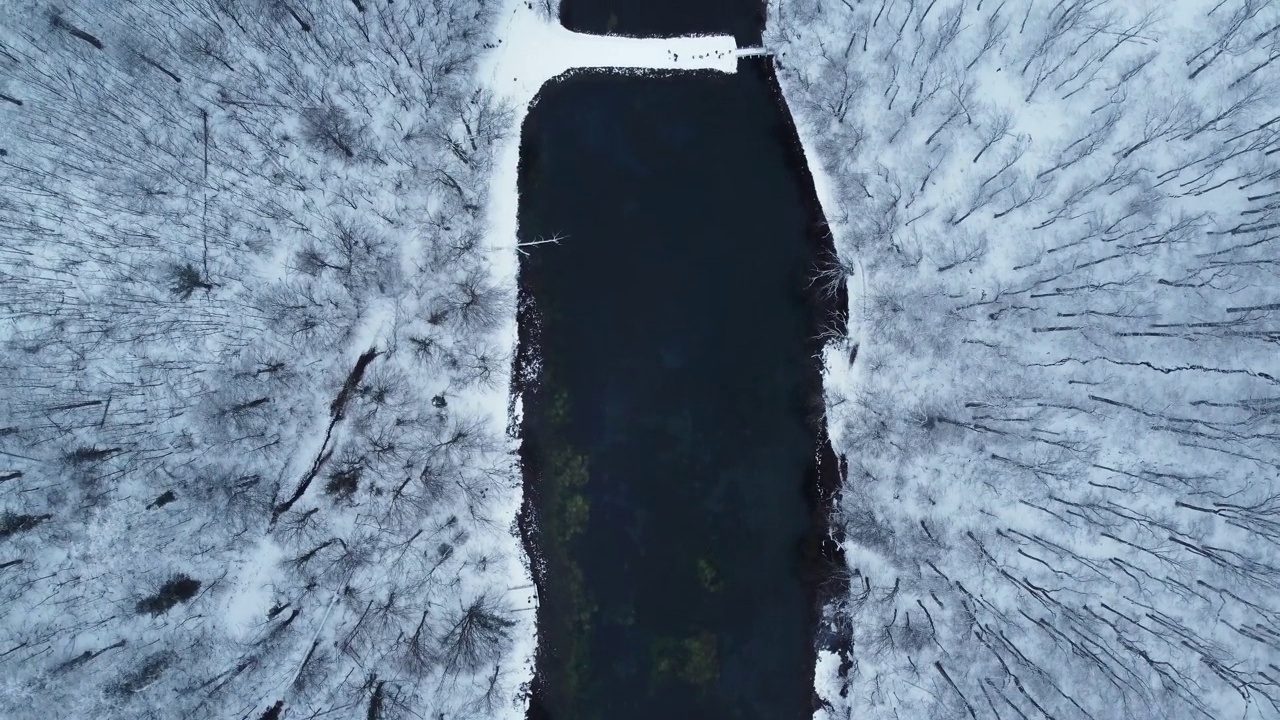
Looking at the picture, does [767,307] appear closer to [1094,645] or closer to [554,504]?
[554,504]

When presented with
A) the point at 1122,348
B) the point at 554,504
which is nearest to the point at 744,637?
the point at 554,504

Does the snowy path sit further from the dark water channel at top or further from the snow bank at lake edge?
the dark water channel at top

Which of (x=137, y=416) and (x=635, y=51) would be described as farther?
(x=635, y=51)

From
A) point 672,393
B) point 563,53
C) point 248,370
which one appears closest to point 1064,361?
point 672,393

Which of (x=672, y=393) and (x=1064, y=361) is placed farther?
(x=672, y=393)

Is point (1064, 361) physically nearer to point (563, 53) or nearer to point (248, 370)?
point (563, 53)
